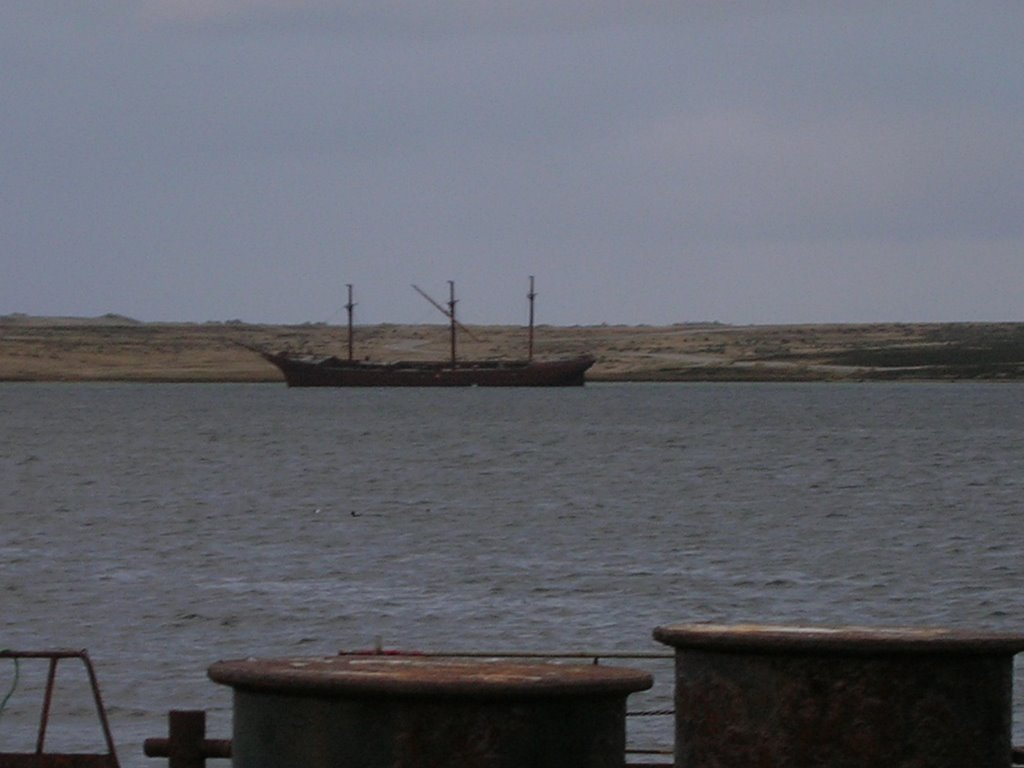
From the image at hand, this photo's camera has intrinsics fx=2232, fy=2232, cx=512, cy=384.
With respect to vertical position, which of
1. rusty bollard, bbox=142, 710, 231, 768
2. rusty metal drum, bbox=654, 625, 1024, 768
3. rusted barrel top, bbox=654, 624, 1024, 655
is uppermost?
rusted barrel top, bbox=654, 624, 1024, 655

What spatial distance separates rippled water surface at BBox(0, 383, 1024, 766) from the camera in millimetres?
33000

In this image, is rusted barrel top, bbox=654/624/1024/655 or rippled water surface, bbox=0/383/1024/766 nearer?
rusted barrel top, bbox=654/624/1024/655

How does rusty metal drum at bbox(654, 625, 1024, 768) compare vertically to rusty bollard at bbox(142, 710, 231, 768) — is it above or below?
above

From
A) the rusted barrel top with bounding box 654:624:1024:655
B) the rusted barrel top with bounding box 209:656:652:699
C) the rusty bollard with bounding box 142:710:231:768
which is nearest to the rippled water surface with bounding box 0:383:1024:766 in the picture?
the rusty bollard with bounding box 142:710:231:768

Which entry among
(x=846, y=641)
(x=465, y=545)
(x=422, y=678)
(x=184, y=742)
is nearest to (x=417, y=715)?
(x=422, y=678)

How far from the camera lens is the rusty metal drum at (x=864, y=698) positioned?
7.56 metres

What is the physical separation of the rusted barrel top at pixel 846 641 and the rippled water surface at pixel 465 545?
15730 mm

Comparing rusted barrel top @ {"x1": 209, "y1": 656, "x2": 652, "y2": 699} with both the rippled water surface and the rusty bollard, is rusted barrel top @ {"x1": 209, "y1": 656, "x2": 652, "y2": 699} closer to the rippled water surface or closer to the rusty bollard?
the rusty bollard

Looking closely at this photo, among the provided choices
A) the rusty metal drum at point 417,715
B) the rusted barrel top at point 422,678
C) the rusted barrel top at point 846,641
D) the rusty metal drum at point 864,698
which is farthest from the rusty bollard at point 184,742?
the rusty metal drum at point 417,715

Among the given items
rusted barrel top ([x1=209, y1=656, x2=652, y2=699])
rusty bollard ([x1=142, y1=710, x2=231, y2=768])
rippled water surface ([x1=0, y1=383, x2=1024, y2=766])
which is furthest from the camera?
rippled water surface ([x1=0, y1=383, x2=1024, y2=766])

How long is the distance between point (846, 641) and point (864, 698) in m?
0.20

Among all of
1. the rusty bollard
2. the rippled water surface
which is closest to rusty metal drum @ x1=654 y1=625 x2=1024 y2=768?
the rusty bollard

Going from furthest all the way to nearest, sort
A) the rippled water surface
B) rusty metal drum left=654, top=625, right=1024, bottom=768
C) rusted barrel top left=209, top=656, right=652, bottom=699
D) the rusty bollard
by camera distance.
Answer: the rippled water surface < the rusty bollard < rusty metal drum left=654, top=625, right=1024, bottom=768 < rusted barrel top left=209, top=656, right=652, bottom=699

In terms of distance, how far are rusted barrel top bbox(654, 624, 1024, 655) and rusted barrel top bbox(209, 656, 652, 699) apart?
87 centimetres
